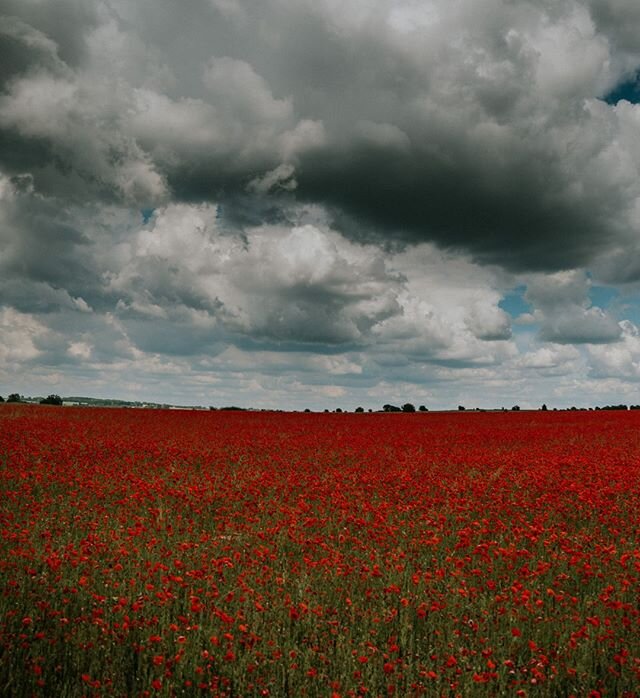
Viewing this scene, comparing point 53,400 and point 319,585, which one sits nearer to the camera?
point 319,585

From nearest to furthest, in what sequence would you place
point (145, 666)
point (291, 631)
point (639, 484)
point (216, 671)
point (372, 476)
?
point (145, 666), point (216, 671), point (291, 631), point (639, 484), point (372, 476)

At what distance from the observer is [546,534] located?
9.30 meters

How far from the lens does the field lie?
14.8 feet

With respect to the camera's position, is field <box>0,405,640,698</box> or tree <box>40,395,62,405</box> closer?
field <box>0,405,640,698</box>

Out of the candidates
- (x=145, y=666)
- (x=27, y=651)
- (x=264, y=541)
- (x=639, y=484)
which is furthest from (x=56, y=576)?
(x=639, y=484)

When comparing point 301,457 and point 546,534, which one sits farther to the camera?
point 301,457

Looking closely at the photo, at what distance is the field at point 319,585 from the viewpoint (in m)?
4.52

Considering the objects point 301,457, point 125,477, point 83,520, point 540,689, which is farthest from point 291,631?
point 301,457

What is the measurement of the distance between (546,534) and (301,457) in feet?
32.7

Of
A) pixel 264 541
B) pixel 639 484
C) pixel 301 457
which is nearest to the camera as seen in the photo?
pixel 264 541

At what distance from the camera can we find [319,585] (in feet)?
21.7

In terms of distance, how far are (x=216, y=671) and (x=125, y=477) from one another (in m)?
8.94

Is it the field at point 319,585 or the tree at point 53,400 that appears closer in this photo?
the field at point 319,585

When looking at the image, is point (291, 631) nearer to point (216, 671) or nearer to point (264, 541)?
point (216, 671)
